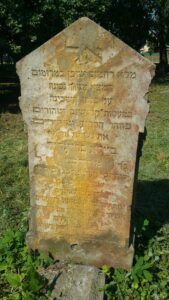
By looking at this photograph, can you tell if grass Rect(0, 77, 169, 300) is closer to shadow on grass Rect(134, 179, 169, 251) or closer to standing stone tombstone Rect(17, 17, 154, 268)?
shadow on grass Rect(134, 179, 169, 251)

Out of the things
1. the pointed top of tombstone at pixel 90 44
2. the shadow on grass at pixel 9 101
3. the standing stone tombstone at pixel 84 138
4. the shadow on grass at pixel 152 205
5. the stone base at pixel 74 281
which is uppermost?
the pointed top of tombstone at pixel 90 44

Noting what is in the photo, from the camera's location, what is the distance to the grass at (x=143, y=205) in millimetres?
3543

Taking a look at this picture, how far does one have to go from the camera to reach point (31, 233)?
3.87 meters

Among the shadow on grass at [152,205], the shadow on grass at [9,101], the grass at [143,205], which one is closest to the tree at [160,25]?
the shadow on grass at [9,101]

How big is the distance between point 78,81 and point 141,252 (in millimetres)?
1961

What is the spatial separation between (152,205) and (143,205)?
5.1 inches

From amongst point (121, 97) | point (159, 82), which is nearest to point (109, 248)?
point (121, 97)

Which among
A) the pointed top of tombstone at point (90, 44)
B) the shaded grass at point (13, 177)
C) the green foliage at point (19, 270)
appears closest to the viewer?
the pointed top of tombstone at point (90, 44)

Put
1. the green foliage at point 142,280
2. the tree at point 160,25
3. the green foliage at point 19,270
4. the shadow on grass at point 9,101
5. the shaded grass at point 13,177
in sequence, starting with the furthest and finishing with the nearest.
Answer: the tree at point 160,25, the shadow on grass at point 9,101, the shaded grass at point 13,177, the green foliage at point 142,280, the green foliage at point 19,270

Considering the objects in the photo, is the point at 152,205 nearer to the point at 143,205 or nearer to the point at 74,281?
the point at 143,205

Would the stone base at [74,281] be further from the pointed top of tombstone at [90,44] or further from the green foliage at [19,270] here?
the pointed top of tombstone at [90,44]

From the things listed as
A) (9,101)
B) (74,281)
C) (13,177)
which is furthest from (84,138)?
(9,101)

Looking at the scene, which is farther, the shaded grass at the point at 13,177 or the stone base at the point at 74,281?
the shaded grass at the point at 13,177

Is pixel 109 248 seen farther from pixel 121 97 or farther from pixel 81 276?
pixel 121 97
